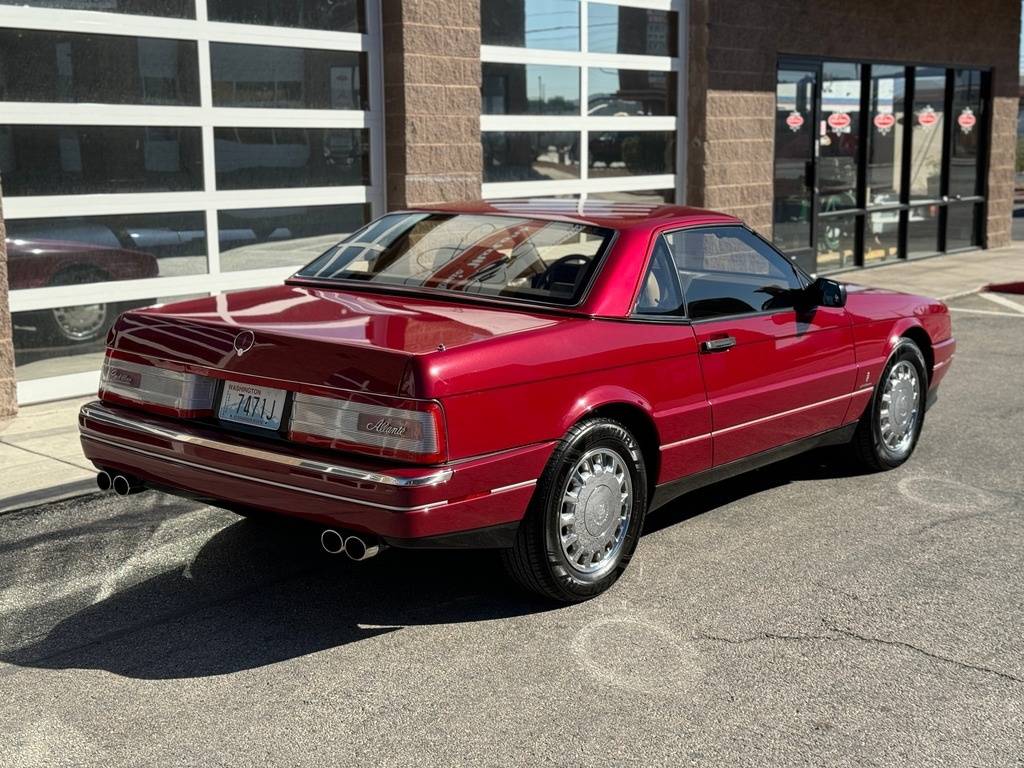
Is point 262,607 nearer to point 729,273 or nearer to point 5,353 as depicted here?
point 729,273

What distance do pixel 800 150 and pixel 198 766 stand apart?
13434 millimetres

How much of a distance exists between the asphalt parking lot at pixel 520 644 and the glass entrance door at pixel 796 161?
9.59 meters

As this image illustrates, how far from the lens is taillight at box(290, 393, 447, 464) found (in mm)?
4227

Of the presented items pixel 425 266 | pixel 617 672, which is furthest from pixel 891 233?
pixel 617 672

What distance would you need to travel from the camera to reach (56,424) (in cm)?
794

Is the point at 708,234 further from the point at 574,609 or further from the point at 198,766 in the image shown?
the point at 198,766

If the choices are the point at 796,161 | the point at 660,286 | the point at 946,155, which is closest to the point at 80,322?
the point at 660,286

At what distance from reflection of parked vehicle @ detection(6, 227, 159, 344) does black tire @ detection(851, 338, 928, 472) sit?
5.08 m

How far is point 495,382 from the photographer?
4434mm

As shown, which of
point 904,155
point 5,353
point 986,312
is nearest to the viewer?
point 5,353

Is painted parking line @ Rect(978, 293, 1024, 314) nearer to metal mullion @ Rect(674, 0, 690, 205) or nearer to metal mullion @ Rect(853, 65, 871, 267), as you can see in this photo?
metal mullion @ Rect(853, 65, 871, 267)

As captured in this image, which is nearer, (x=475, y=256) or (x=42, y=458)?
(x=475, y=256)

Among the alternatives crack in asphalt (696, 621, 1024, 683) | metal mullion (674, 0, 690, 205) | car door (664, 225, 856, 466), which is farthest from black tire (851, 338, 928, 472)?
metal mullion (674, 0, 690, 205)

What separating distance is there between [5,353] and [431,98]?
4209 millimetres
